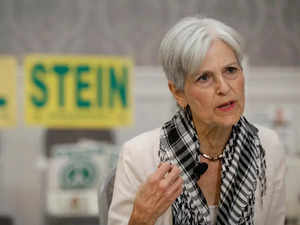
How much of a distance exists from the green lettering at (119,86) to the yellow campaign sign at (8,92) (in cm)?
47

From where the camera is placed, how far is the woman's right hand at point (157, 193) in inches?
38.7

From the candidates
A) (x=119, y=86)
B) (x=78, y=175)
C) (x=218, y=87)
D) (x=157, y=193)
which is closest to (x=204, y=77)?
(x=218, y=87)

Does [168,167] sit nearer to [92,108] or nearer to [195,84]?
[195,84]

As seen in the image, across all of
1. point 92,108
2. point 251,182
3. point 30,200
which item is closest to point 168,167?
point 251,182

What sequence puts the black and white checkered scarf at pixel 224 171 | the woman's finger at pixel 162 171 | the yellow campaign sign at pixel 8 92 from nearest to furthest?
the woman's finger at pixel 162 171
the black and white checkered scarf at pixel 224 171
the yellow campaign sign at pixel 8 92

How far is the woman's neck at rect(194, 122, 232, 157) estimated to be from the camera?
1165 millimetres

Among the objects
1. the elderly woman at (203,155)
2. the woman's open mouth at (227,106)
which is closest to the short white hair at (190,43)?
the elderly woman at (203,155)

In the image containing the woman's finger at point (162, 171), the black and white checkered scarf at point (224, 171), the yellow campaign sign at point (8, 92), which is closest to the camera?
the woman's finger at point (162, 171)

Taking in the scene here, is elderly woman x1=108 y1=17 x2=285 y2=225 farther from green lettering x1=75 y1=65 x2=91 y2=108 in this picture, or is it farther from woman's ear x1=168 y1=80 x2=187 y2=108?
green lettering x1=75 y1=65 x2=91 y2=108

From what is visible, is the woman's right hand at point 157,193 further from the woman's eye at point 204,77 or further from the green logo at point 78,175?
the green logo at point 78,175

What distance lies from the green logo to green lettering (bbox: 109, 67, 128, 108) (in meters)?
0.35

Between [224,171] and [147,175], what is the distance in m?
0.19

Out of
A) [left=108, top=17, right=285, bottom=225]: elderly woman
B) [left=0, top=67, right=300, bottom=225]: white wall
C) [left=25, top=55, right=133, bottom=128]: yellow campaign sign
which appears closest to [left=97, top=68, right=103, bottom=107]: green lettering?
[left=25, top=55, right=133, bottom=128]: yellow campaign sign

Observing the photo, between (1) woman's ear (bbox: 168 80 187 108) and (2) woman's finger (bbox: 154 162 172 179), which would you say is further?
(1) woman's ear (bbox: 168 80 187 108)
